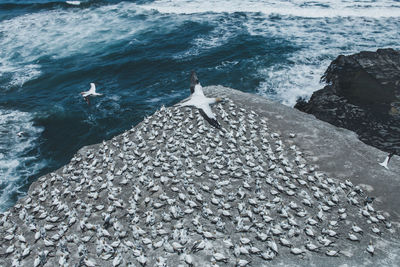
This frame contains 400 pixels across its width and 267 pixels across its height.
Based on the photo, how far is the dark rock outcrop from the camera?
61.2 feet

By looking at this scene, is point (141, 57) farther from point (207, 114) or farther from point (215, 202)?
point (215, 202)

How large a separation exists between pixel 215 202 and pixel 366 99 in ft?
42.8

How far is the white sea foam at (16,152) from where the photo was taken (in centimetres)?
2068

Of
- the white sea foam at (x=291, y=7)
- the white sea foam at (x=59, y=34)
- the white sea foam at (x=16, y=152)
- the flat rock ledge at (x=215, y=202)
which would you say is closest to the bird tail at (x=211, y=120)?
the flat rock ledge at (x=215, y=202)

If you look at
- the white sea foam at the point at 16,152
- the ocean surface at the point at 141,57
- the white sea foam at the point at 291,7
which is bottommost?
the white sea foam at the point at 16,152

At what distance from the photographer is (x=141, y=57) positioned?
36188 millimetres

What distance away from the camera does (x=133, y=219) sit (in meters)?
12.2

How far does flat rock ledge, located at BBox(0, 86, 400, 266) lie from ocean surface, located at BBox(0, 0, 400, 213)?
7.83m

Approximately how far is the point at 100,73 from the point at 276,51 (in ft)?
58.3

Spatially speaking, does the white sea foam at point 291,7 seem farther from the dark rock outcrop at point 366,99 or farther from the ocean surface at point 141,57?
the dark rock outcrop at point 366,99

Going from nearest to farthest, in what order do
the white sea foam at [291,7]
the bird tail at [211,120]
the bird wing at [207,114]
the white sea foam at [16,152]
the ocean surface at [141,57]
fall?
the bird tail at [211,120], the bird wing at [207,114], the white sea foam at [16,152], the ocean surface at [141,57], the white sea foam at [291,7]

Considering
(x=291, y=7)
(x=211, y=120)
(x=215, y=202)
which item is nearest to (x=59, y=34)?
(x=291, y=7)

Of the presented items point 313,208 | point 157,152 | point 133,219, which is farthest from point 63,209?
point 313,208

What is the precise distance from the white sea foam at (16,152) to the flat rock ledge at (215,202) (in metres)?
6.11
